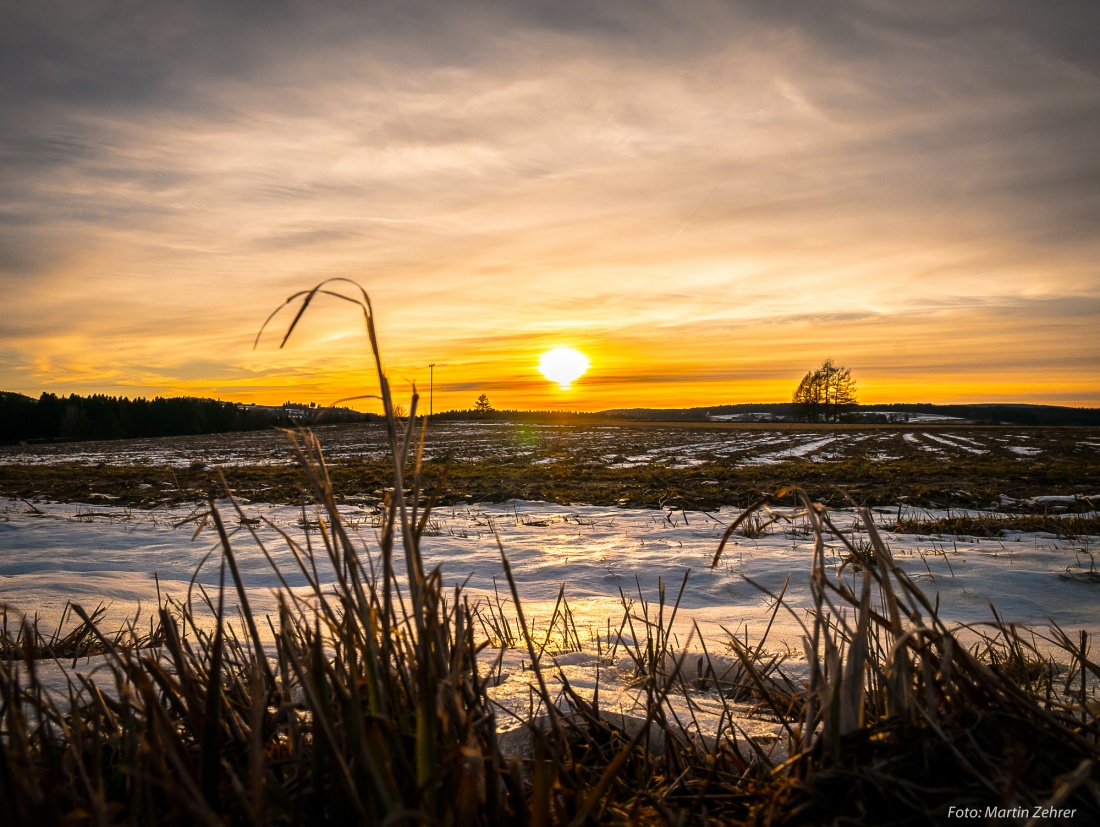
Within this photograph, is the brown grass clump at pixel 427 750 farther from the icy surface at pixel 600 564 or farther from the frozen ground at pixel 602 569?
the icy surface at pixel 600 564

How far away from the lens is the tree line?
63750mm

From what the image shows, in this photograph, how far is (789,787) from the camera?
93 cm

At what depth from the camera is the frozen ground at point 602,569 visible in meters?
3.31

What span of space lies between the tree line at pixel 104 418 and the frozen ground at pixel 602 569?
6805cm

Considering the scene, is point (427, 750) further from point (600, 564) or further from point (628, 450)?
point (628, 450)

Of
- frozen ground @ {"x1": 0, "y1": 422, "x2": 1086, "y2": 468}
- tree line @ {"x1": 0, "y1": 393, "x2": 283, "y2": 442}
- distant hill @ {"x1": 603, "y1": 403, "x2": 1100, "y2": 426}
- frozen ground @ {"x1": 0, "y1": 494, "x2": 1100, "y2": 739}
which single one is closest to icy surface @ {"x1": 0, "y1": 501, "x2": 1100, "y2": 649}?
frozen ground @ {"x1": 0, "y1": 494, "x2": 1100, "y2": 739}

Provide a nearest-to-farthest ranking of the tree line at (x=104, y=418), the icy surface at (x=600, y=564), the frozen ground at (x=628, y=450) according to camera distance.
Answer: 1. the icy surface at (x=600, y=564)
2. the frozen ground at (x=628, y=450)
3. the tree line at (x=104, y=418)

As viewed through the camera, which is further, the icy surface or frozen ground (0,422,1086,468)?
frozen ground (0,422,1086,468)

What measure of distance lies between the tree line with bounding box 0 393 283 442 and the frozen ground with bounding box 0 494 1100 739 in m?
68.1

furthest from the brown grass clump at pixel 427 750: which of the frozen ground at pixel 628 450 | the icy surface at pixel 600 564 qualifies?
the frozen ground at pixel 628 450

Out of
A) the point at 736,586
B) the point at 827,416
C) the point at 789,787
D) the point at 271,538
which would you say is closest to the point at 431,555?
the point at 271,538

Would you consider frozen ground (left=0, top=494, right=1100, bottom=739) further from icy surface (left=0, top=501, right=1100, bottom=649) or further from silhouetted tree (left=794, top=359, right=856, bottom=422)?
silhouetted tree (left=794, top=359, right=856, bottom=422)

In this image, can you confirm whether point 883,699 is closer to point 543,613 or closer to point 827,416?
point 543,613

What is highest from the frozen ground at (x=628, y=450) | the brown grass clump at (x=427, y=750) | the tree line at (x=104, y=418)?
the tree line at (x=104, y=418)
